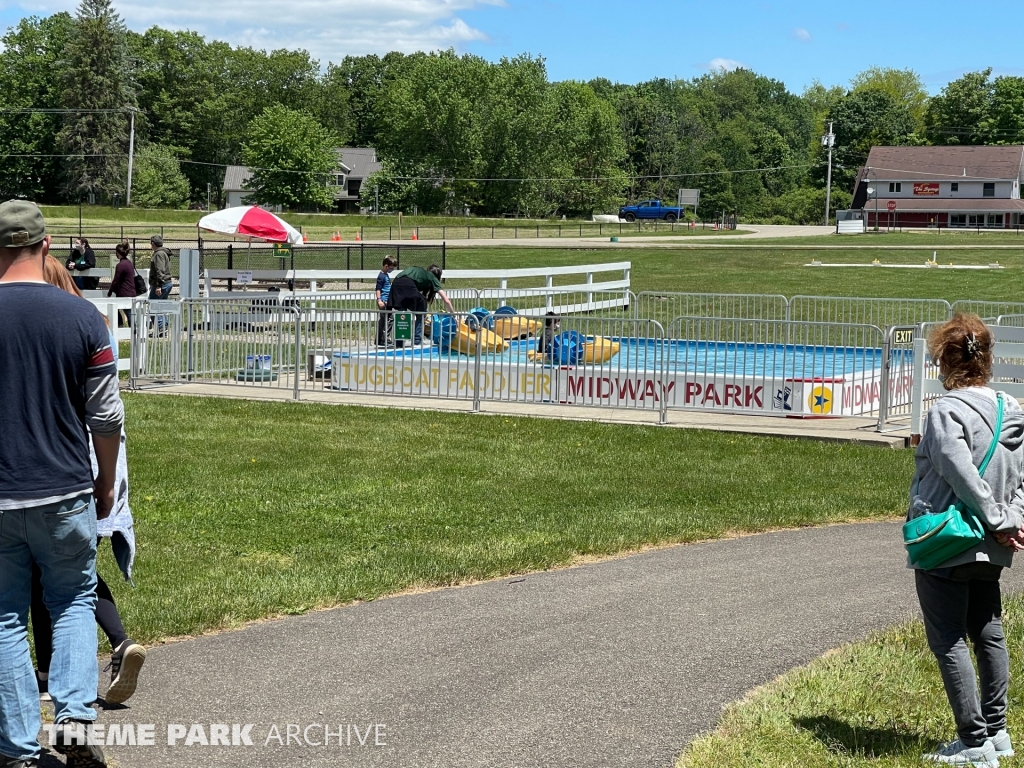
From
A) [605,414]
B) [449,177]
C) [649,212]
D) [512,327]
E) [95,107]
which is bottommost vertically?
[605,414]

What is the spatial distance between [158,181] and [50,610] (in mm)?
99549

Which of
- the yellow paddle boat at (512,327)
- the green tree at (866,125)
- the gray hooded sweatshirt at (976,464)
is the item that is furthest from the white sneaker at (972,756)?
the green tree at (866,125)

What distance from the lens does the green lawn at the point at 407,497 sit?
306 inches

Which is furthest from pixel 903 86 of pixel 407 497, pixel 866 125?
pixel 407 497

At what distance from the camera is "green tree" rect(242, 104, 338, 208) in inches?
3799

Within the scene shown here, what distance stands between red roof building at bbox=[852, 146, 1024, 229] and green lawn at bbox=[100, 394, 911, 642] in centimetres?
8936

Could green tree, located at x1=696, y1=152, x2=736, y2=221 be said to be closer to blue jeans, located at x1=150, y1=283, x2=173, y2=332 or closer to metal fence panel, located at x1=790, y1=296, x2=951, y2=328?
metal fence panel, located at x1=790, y1=296, x2=951, y2=328

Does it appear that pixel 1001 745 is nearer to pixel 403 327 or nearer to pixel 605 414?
pixel 605 414

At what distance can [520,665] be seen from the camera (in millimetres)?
6109

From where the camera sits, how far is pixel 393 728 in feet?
17.3

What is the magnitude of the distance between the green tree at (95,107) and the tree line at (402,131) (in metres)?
0.12

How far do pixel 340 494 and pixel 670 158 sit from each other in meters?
123

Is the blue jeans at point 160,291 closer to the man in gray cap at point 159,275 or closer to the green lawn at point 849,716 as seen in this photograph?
the man in gray cap at point 159,275

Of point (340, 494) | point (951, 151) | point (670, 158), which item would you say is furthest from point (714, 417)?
point (670, 158)
